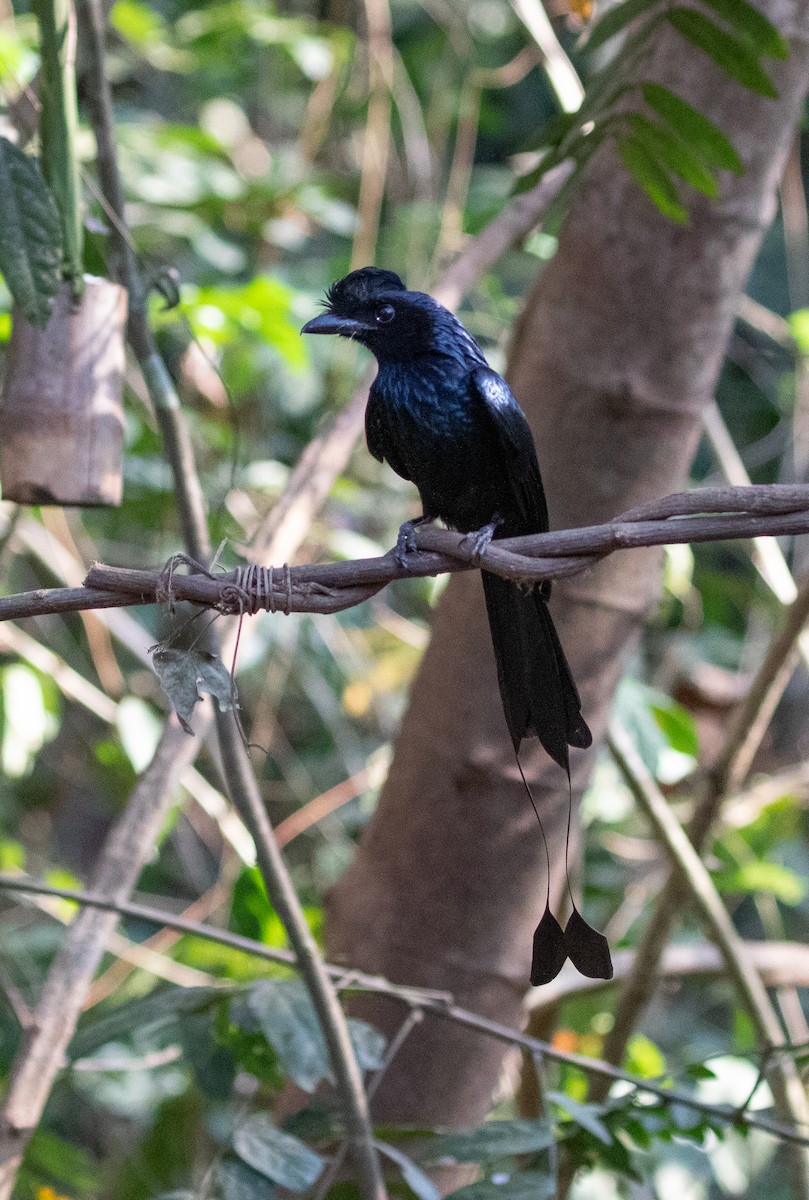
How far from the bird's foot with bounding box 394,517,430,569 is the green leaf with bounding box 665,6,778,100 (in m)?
0.66

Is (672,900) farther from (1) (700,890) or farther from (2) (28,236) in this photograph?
(2) (28,236)

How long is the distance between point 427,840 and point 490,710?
0.23 metres

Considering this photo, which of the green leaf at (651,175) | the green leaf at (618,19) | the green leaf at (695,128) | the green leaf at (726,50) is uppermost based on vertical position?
the green leaf at (618,19)

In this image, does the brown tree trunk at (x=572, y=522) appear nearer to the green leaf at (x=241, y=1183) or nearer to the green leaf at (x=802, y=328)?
the green leaf at (x=241, y=1183)

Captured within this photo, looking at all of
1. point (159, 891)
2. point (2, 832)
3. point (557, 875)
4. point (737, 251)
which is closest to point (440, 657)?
point (557, 875)

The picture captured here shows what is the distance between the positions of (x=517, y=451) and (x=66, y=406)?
59 centimetres

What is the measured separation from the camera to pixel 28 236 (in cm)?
124

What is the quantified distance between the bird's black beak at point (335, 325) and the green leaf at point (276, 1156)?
1.04 meters

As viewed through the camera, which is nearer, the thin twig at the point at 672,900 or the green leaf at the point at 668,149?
the green leaf at the point at 668,149

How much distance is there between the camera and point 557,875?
6.46 feet

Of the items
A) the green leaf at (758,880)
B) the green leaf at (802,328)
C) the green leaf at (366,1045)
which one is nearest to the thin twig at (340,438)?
the green leaf at (366,1045)

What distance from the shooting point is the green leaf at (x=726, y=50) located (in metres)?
1.38

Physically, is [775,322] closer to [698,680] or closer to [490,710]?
[698,680]

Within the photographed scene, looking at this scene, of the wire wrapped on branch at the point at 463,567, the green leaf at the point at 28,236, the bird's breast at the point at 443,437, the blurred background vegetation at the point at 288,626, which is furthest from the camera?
the blurred background vegetation at the point at 288,626
